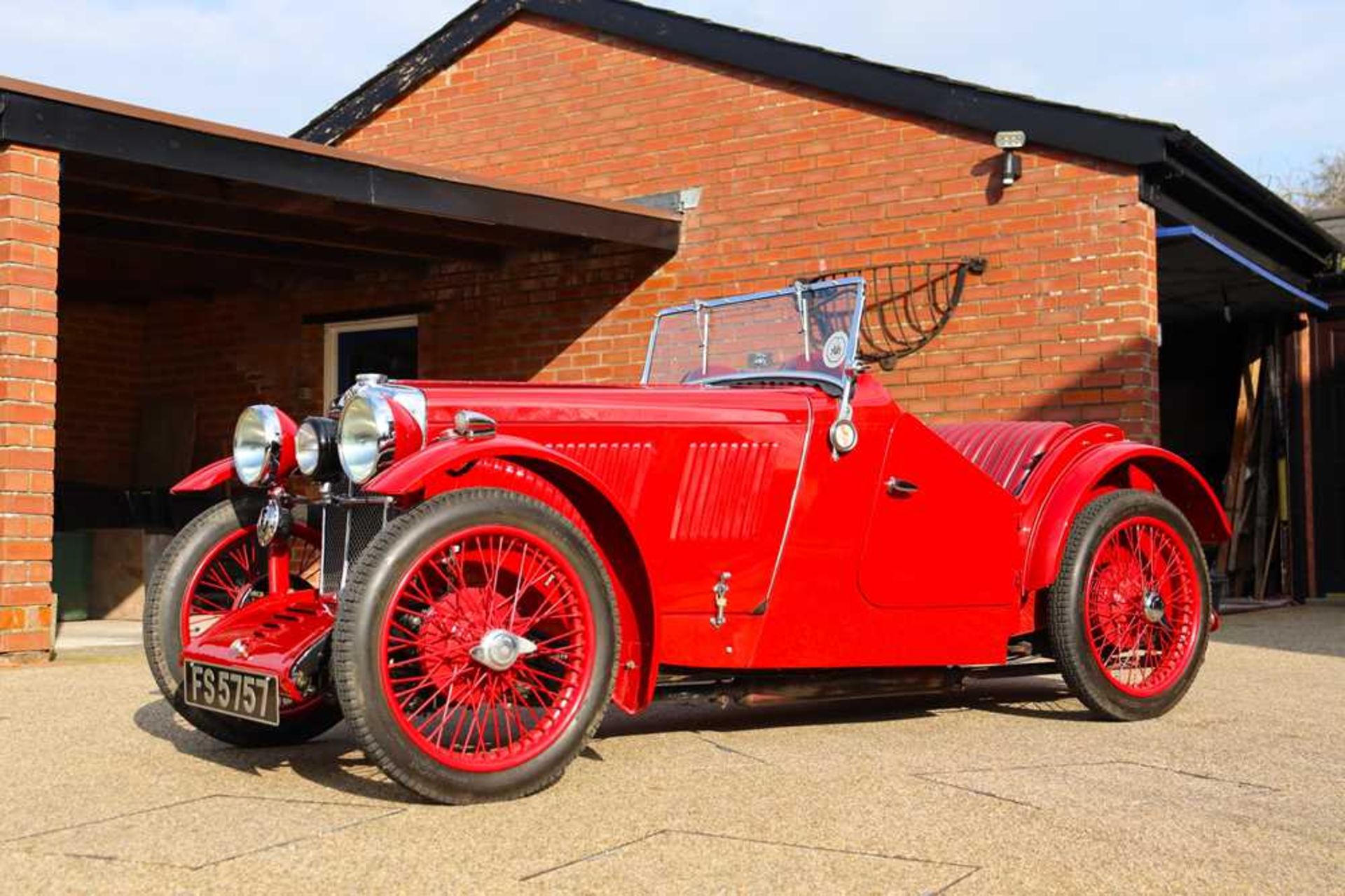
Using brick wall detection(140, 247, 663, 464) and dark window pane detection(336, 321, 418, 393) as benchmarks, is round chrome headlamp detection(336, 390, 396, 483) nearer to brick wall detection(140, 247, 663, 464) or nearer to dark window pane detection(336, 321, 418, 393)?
brick wall detection(140, 247, 663, 464)

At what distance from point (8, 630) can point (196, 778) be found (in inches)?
122

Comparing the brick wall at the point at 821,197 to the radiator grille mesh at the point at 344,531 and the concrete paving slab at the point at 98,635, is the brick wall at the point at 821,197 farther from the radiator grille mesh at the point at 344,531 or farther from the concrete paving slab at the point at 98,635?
the radiator grille mesh at the point at 344,531

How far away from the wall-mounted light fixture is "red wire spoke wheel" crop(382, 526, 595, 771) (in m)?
5.64

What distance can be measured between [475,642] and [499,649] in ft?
0.24

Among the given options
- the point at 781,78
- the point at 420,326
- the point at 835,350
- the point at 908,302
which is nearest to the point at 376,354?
the point at 420,326

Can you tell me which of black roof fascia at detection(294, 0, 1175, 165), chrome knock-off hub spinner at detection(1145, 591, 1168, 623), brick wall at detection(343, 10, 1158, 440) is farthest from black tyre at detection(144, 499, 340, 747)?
black roof fascia at detection(294, 0, 1175, 165)

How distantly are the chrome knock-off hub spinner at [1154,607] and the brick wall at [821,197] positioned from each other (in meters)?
3.16

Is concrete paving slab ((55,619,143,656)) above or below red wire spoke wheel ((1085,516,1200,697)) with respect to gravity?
below

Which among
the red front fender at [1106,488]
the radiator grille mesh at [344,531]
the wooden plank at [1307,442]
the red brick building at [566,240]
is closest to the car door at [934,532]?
the red front fender at [1106,488]

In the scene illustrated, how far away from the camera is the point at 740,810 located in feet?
11.2

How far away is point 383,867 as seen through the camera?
287 cm

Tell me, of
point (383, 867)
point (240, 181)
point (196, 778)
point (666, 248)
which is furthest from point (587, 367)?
point (383, 867)

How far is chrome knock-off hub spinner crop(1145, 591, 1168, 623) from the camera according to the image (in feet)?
16.5

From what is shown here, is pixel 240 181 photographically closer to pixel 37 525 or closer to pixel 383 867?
pixel 37 525
